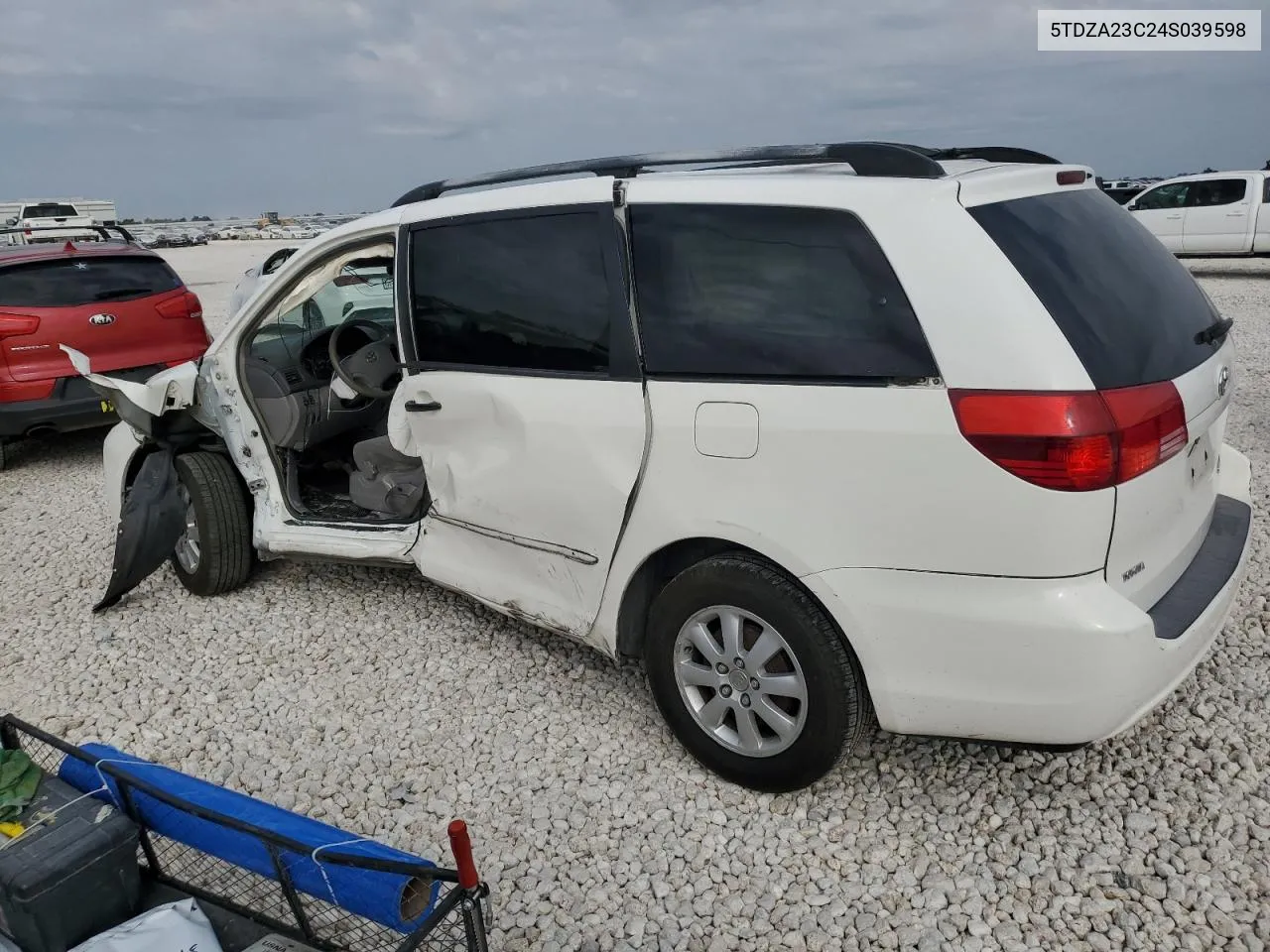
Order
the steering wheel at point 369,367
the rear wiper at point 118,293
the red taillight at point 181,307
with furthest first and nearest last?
the red taillight at point 181,307 → the rear wiper at point 118,293 → the steering wheel at point 369,367

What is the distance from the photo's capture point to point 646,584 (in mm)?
2930

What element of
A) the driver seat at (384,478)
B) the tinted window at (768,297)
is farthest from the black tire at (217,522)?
the tinted window at (768,297)


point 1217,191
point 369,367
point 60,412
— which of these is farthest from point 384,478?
point 1217,191

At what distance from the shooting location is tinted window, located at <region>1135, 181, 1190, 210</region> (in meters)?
15.5

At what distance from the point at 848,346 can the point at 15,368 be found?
6.47 meters

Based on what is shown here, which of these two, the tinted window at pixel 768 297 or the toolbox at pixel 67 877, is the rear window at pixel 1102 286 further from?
the toolbox at pixel 67 877

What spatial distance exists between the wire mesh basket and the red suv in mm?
4559

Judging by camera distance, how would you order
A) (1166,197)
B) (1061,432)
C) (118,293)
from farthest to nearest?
1. (1166,197)
2. (118,293)
3. (1061,432)

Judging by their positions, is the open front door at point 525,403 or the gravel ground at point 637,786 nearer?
the gravel ground at point 637,786

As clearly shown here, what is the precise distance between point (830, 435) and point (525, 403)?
1.11 m

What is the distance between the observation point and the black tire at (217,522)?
431 centimetres

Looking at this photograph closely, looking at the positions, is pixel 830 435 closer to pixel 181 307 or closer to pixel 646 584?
pixel 646 584

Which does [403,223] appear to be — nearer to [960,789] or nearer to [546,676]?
[546,676]

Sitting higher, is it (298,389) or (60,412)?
(298,389)
